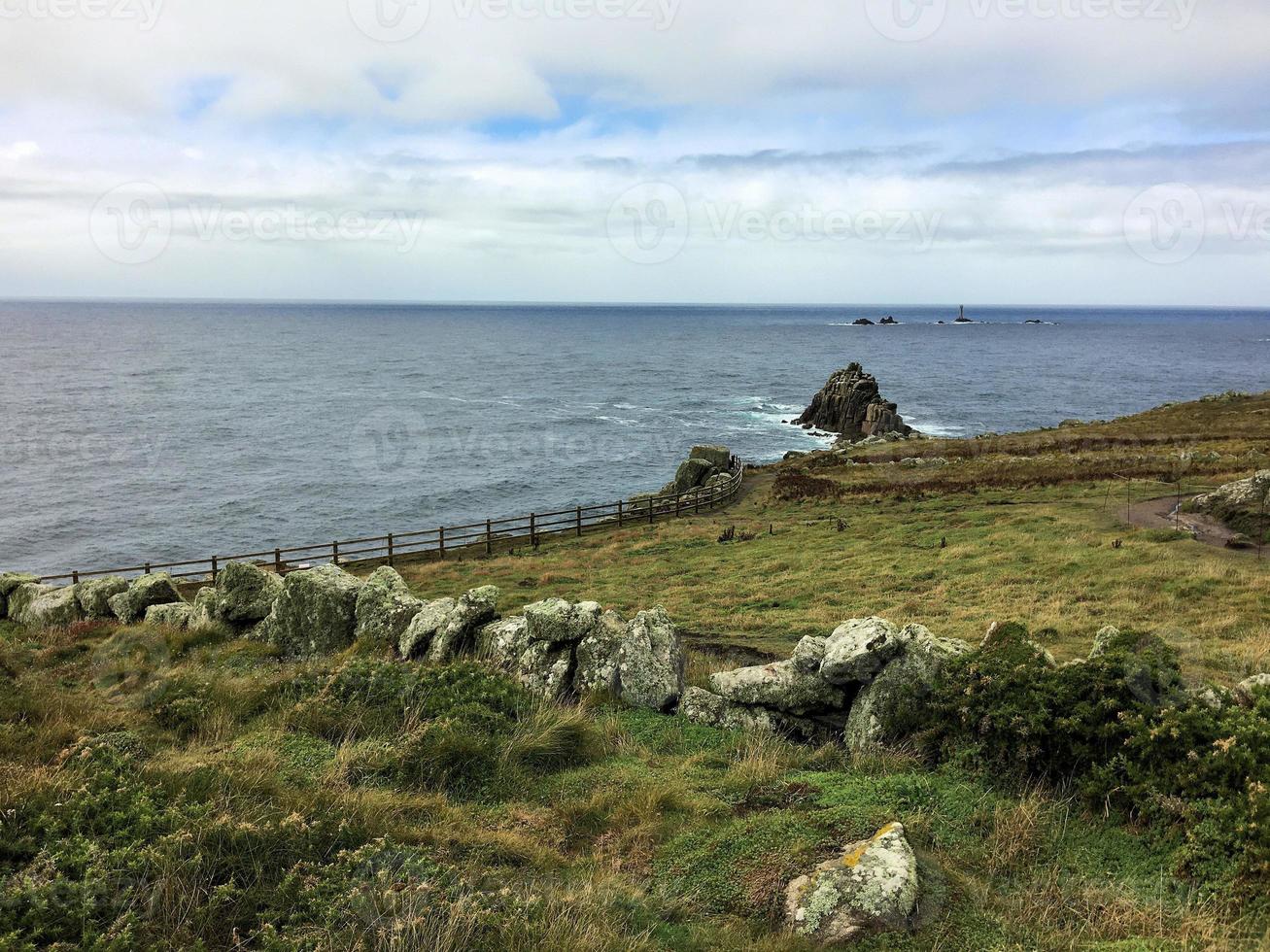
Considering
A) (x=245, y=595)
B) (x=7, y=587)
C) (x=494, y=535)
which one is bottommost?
(x=494, y=535)

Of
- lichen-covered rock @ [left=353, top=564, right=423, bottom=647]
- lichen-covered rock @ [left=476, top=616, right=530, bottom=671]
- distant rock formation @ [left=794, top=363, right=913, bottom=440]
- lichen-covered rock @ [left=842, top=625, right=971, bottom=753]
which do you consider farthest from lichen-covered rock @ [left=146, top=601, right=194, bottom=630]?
distant rock formation @ [left=794, top=363, right=913, bottom=440]

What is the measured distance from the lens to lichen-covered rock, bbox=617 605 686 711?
10.0 meters

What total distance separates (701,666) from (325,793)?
7227mm

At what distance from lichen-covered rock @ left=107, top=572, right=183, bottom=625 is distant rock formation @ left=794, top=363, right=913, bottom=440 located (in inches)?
2403

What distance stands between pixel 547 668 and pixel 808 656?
366 cm

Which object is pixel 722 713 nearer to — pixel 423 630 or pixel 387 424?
pixel 423 630

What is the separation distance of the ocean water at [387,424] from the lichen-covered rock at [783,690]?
39.1 metres

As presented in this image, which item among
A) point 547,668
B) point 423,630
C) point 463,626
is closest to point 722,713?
point 547,668

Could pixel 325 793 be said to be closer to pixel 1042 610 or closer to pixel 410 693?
pixel 410 693

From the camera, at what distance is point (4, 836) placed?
507 cm

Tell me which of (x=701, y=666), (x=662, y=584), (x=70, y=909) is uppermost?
(x=70, y=909)

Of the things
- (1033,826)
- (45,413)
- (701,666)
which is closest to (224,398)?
(45,413)

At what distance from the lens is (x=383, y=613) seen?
1375cm

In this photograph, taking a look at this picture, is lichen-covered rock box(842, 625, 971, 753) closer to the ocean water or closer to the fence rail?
the fence rail
